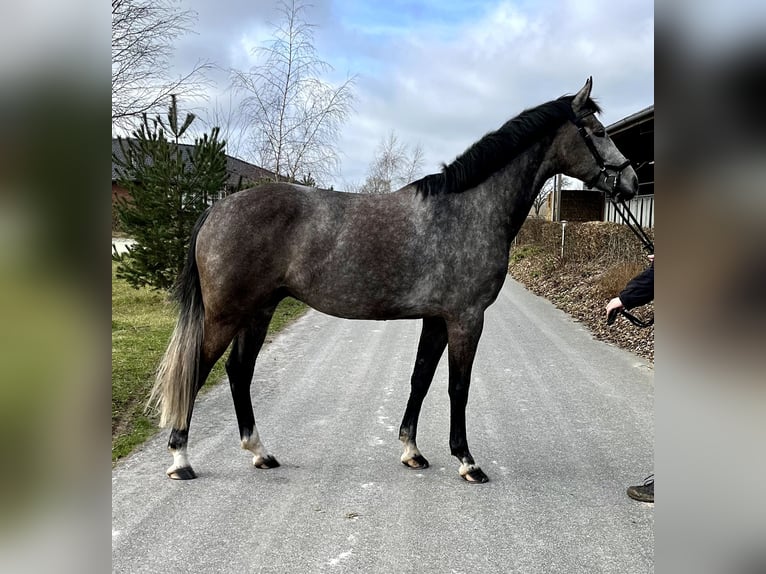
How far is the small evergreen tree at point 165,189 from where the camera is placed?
339 inches

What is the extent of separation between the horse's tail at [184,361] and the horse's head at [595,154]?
219 centimetres

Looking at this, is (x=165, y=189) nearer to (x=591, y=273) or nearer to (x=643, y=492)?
(x=643, y=492)

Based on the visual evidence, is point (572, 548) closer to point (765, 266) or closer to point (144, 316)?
point (765, 266)

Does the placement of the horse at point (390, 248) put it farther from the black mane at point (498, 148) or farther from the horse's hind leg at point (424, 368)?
the horse's hind leg at point (424, 368)

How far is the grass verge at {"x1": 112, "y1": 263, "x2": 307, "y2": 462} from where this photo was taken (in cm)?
380

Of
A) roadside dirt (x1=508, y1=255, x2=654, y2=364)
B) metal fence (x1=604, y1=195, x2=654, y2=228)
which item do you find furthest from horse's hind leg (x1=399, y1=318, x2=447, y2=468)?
metal fence (x1=604, y1=195, x2=654, y2=228)

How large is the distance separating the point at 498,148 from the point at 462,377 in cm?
135

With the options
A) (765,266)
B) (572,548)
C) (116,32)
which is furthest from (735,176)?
(116,32)

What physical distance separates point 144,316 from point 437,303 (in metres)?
6.64

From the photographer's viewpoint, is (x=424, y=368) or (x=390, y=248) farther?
(x=424, y=368)

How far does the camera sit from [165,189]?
8602 mm

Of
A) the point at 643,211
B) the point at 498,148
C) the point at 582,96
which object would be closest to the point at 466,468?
the point at 498,148

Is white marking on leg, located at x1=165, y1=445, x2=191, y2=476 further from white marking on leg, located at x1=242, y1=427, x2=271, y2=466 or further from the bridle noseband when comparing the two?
the bridle noseband

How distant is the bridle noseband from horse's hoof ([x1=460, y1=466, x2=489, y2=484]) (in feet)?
5.74
